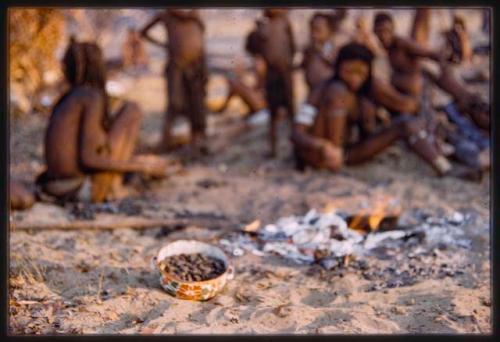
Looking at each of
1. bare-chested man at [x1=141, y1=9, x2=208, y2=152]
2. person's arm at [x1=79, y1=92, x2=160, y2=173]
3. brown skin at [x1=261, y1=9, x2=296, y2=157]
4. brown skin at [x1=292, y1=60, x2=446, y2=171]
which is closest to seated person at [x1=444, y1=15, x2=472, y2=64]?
brown skin at [x1=292, y1=60, x2=446, y2=171]

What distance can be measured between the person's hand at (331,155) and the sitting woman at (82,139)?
187 cm

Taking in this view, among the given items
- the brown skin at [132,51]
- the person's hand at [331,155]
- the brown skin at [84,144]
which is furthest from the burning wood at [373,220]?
the brown skin at [132,51]

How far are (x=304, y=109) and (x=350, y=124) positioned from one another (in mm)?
540

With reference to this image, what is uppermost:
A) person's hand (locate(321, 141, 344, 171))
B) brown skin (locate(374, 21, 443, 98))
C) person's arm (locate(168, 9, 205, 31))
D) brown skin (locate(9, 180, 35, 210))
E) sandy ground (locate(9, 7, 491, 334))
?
person's arm (locate(168, 9, 205, 31))

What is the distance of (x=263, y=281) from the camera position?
150 inches

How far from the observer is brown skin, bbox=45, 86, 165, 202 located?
5.07 metres

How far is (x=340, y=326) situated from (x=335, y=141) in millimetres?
2960

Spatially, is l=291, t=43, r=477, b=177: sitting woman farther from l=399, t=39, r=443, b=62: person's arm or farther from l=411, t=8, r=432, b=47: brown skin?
l=411, t=8, r=432, b=47: brown skin

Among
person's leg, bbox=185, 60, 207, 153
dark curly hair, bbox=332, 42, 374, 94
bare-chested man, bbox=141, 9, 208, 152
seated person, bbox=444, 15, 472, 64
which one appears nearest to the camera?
dark curly hair, bbox=332, 42, 374, 94

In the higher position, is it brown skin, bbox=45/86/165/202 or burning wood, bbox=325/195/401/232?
brown skin, bbox=45/86/165/202

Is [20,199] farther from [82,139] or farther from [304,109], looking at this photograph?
[304,109]

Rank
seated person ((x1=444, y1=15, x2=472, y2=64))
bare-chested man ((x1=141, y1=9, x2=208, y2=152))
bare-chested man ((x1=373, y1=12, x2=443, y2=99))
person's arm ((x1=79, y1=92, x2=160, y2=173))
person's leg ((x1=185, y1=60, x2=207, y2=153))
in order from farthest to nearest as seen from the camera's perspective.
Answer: person's leg ((x1=185, y1=60, x2=207, y2=153)) < bare-chested man ((x1=141, y1=9, x2=208, y2=152)) < bare-chested man ((x1=373, y1=12, x2=443, y2=99)) < seated person ((x1=444, y1=15, x2=472, y2=64)) < person's arm ((x1=79, y1=92, x2=160, y2=173))

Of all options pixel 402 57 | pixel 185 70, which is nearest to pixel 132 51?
pixel 185 70

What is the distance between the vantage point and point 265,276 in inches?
153
